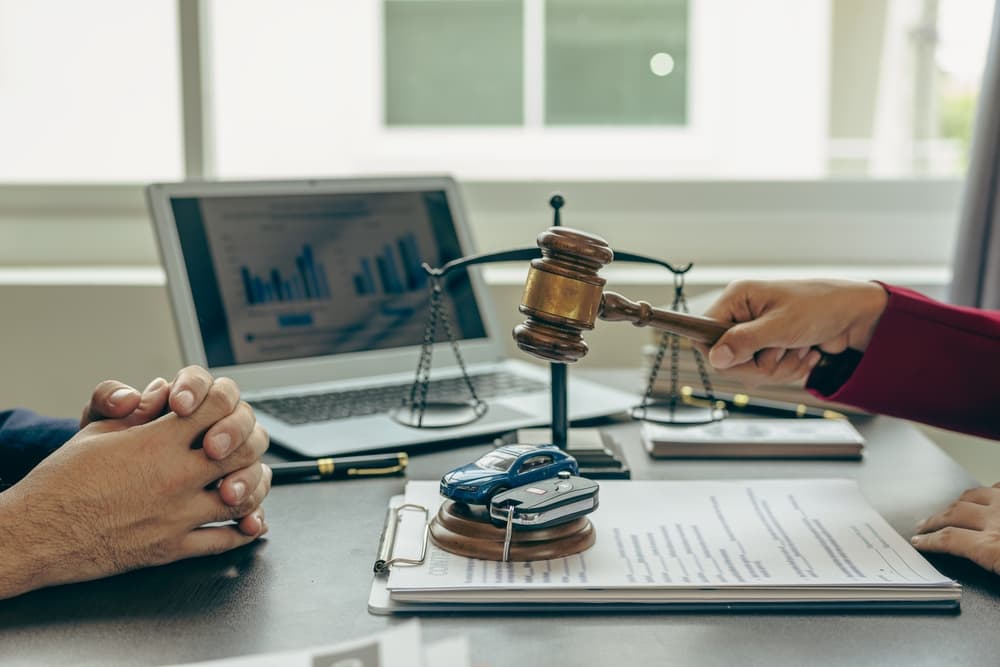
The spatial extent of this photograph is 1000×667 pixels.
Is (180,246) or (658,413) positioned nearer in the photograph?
(658,413)

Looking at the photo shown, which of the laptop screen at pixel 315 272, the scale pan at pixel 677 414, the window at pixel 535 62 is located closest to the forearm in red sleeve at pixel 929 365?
the scale pan at pixel 677 414

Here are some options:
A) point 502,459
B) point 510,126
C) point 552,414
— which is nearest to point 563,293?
point 502,459

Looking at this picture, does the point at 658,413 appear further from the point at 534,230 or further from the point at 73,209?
the point at 73,209

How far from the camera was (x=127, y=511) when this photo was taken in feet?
2.52

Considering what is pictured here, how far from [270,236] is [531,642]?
2.97ft

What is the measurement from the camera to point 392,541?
80 cm

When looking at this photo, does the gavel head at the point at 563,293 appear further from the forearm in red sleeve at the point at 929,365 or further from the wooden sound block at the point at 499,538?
the forearm in red sleeve at the point at 929,365

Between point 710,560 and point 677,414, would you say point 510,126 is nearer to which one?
point 677,414

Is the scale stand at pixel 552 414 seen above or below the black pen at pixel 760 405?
above

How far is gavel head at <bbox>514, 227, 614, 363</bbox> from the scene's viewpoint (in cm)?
79

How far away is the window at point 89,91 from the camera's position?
2158 mm

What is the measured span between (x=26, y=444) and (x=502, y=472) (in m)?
0.50

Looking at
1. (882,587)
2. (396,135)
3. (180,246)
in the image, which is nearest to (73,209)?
(396,135)

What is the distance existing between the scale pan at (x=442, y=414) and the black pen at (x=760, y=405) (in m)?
0.35
